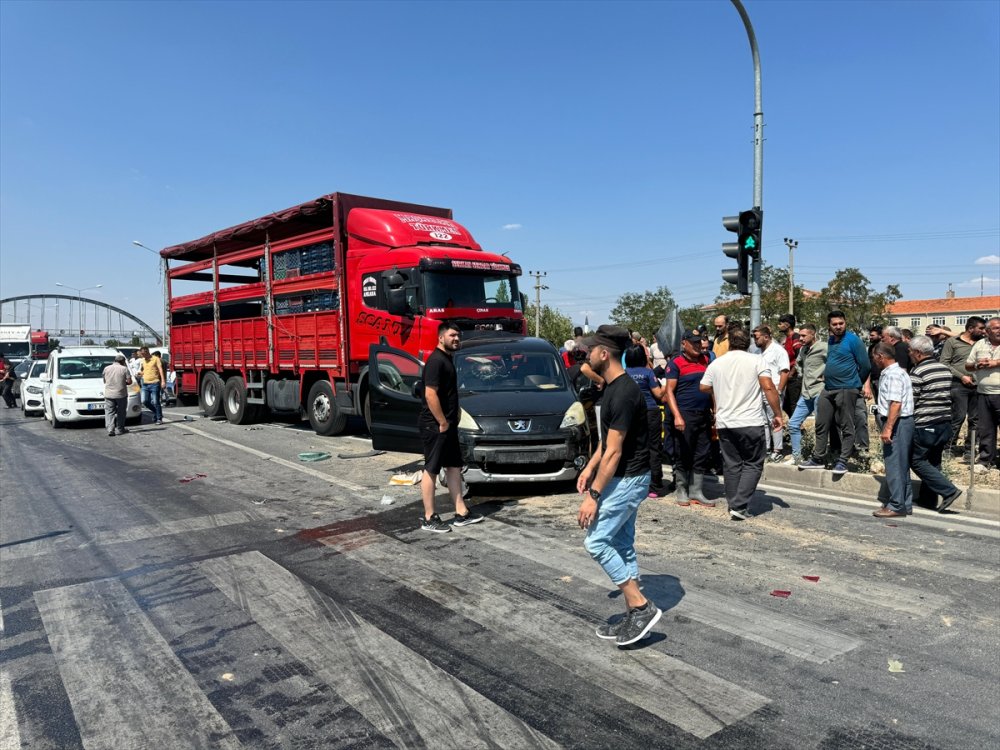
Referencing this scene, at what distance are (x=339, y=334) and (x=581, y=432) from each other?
6.09 metres

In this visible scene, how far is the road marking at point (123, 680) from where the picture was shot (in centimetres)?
307

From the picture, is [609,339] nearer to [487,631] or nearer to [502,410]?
[487,631]

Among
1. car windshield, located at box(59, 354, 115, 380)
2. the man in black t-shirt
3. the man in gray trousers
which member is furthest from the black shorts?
car windshield, located at box(59, 354, 115, 380)

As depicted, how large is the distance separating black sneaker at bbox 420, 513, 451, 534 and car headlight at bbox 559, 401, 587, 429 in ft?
6.38

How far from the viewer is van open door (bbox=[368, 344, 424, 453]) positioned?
30.3 feet

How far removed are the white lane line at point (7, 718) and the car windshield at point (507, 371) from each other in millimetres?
5528

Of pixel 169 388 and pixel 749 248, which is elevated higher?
pixel 749 248

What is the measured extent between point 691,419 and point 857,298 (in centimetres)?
5015

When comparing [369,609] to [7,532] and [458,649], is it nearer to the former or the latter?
[458,649]

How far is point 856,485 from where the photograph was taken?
768 centimetres

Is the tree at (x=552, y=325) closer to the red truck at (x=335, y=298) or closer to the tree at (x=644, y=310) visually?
the tree at (x=644, y=310)

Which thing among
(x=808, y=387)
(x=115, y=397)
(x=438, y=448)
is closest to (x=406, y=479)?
(x=438, y=448)

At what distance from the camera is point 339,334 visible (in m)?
12.4

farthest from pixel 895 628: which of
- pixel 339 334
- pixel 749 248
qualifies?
pixel 339 334
